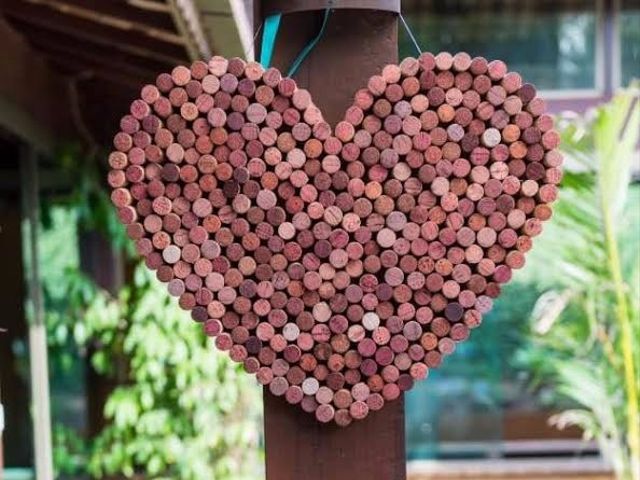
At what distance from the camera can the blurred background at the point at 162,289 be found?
10.2 feet

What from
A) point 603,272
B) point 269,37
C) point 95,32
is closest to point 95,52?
point 95,32

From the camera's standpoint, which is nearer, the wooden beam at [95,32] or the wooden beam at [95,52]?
the wooden beam at [95,32]

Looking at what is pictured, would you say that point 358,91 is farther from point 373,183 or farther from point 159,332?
point 159,332

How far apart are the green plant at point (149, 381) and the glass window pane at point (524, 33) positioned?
189cm

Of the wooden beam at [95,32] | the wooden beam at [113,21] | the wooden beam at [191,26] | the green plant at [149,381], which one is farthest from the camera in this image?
the green plant at [149,381]

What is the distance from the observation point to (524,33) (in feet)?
15.6

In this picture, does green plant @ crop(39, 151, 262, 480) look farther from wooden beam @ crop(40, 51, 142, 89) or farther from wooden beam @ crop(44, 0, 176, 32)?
wooden beam @ crop(44, 0, 176, 32)

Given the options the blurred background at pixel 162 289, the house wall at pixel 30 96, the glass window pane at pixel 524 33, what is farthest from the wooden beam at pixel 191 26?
the glass window pane at pixel 524 33

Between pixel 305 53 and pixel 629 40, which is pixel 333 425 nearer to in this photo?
pixel 305 53

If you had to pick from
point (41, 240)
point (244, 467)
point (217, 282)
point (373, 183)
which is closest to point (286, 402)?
point (217, 282)

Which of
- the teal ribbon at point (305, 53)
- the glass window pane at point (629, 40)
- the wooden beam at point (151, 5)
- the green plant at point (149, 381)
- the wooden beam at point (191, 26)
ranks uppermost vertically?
the glass window pane at point (629, 40)

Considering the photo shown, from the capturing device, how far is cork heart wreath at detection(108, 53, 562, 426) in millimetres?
1024

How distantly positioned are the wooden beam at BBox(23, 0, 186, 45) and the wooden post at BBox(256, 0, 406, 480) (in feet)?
4.91

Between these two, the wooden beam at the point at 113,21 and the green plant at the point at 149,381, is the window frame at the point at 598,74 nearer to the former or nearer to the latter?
the green plant at the point at 149,381
